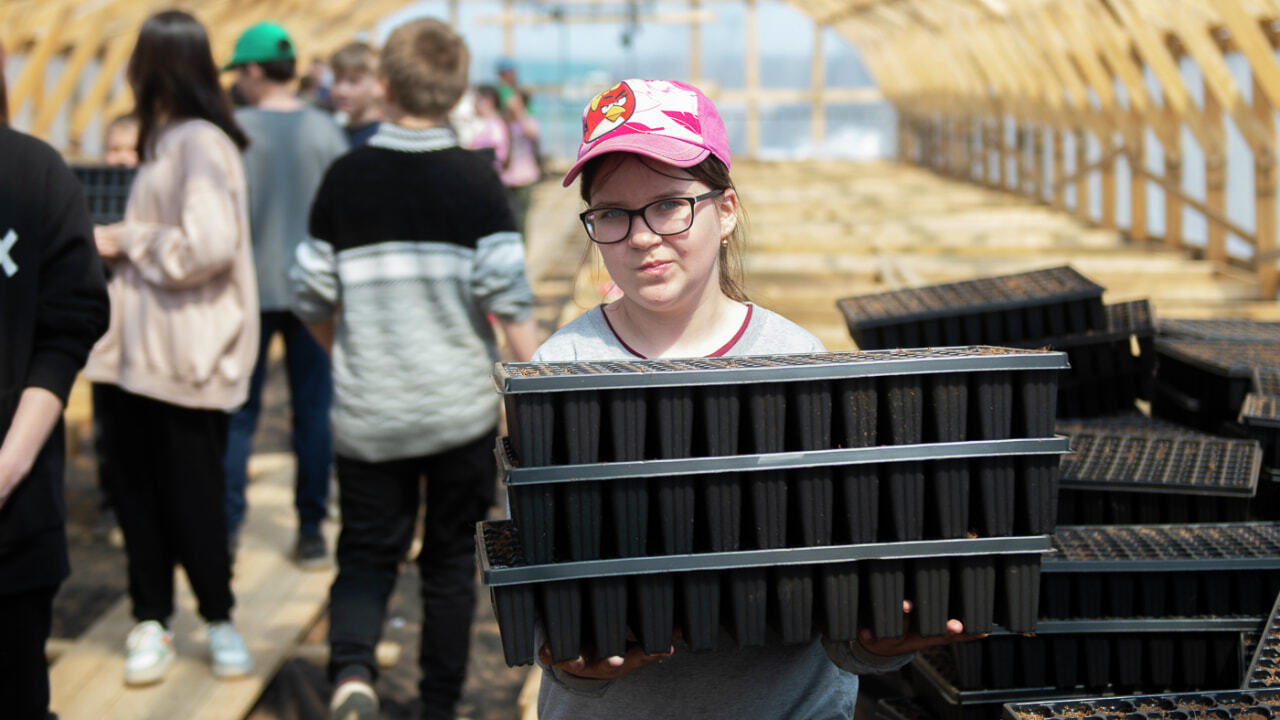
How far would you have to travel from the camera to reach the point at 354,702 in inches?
118

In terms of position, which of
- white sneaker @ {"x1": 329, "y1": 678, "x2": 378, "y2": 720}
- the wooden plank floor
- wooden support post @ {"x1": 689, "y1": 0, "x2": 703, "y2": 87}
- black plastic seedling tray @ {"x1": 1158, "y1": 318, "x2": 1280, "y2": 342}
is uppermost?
wooden support post @ {"x1": 689, "y1": 0, "x2": 703, "y2": 87}

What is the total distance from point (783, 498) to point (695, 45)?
2173 cm

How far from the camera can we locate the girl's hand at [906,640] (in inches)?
61.7

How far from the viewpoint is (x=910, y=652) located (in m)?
1.63

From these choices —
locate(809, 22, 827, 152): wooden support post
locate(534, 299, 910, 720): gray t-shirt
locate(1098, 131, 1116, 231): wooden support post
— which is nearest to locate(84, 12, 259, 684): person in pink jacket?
locate(534, 299, 910, 720): gray t-shirt

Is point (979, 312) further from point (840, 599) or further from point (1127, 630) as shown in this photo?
point (840, 599)

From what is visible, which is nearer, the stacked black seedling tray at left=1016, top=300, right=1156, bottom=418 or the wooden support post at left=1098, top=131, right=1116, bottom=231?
the stacked black seedling tray at left=1016, top=300, right=1156, bottom=418

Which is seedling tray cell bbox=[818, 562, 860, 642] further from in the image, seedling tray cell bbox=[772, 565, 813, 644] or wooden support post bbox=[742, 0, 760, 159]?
wooden support post bbox=[742, 0, 760, 159]

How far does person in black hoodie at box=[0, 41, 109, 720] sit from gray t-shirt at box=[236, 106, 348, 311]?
6.39ft

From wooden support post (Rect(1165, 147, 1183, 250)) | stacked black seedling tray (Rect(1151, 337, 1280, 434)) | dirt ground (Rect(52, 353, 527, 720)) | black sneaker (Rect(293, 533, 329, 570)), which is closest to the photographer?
stacked black seedling tray (Rect(1151, 337, 1280, 434))

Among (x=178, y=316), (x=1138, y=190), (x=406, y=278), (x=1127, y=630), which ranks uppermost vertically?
(x=406, y=278)

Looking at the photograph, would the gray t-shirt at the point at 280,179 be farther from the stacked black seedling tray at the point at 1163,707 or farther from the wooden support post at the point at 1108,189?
the wooden support post at the point at 1108,189

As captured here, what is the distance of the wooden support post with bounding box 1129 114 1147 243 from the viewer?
9.86 m

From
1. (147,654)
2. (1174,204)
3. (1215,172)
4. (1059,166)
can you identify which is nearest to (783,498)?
(147,654)
